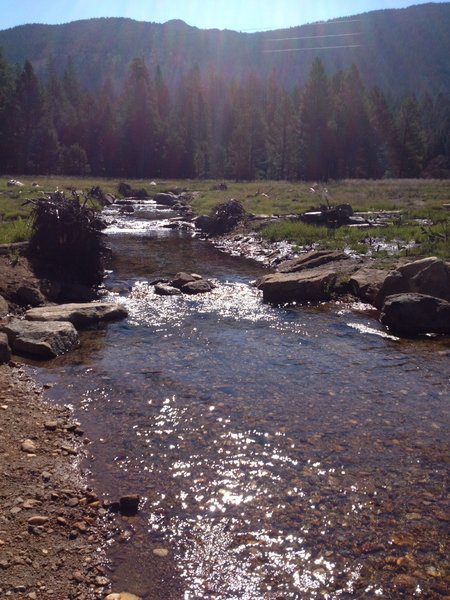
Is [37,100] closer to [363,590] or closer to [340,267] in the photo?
[340,267]

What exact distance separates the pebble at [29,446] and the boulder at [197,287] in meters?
10.5

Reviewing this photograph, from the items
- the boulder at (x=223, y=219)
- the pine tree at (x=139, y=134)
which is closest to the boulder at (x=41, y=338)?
the boulder at (x=223, y=219)

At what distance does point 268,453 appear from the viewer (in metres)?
7.70

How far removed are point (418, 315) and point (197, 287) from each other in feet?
23.3

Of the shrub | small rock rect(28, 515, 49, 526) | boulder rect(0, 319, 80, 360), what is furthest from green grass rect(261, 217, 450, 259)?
small rock rect(28, 515, 49, 526)

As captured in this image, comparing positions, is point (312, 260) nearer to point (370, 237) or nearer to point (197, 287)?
point (197, 287)

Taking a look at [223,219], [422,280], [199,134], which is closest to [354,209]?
[223,219]

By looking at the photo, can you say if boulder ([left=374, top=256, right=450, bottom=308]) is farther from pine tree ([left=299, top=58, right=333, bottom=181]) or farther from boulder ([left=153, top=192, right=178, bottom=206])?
pine tree ([left=299, top=58, right=333, bottom=181])

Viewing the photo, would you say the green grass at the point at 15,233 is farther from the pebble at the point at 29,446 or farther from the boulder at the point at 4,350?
the pebble at the point at 29,446

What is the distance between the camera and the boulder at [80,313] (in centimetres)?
1323

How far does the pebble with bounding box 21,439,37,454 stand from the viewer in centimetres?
734

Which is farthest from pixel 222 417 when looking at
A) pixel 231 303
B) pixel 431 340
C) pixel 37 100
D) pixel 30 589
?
pixel 37 100

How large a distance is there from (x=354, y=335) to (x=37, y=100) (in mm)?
80000

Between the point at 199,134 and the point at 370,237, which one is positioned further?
the point at 199,134
